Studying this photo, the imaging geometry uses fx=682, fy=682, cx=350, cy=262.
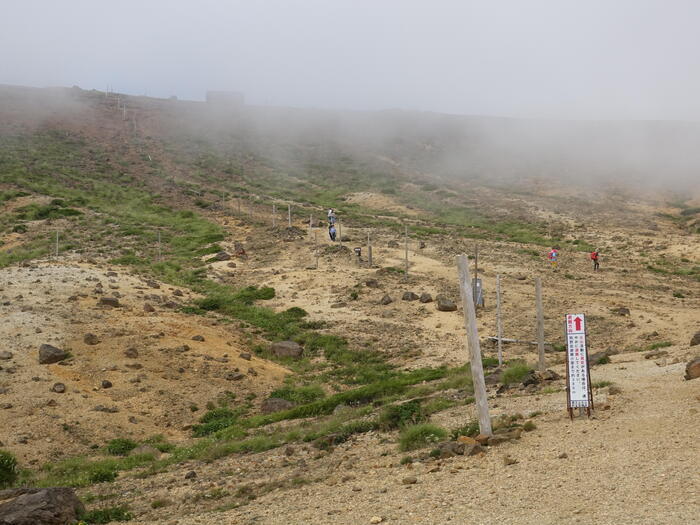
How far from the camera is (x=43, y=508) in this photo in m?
9.41

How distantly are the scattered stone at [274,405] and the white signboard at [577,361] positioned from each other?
869cm

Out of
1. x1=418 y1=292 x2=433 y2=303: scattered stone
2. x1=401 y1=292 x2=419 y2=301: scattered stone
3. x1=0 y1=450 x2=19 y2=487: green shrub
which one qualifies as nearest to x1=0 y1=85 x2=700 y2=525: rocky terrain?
x1=0 y1=450 x2=19 y2=487: green shrub

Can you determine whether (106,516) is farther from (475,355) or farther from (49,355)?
(49,355)

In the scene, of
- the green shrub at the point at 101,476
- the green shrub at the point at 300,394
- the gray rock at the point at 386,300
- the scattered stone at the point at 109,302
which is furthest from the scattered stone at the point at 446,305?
the green shrub at the point at 101,476

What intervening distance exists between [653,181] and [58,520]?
62.5 metres

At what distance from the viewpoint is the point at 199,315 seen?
81.3 feet

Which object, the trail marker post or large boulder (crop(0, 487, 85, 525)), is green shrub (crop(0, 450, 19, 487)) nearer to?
large boulder (crop(0, 487, 85, 525))

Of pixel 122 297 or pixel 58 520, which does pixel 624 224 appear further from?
pixel 58 520

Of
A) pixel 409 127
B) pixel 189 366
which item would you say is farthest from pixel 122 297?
pixel 409 127

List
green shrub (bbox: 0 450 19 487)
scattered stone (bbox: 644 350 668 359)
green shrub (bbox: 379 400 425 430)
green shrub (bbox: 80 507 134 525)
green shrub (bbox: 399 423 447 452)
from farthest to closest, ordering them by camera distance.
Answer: scattered stone (bbox: 644 350 668 359), green shrub (bbox: 379 400 425 430), green shrub (bbox: 0 450 19 487), green shrub (bbox: 399 423 447 452), green shrub (bbox: 80 507 134 525)

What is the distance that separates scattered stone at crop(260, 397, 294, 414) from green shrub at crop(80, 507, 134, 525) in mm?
7198

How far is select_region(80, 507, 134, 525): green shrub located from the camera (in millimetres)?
10078

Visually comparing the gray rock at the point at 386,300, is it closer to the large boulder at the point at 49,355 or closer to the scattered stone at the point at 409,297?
the scattered stone at the point at 409,297

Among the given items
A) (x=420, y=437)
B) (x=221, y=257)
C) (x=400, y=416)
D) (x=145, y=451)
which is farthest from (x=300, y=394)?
(x=221, y=257)
